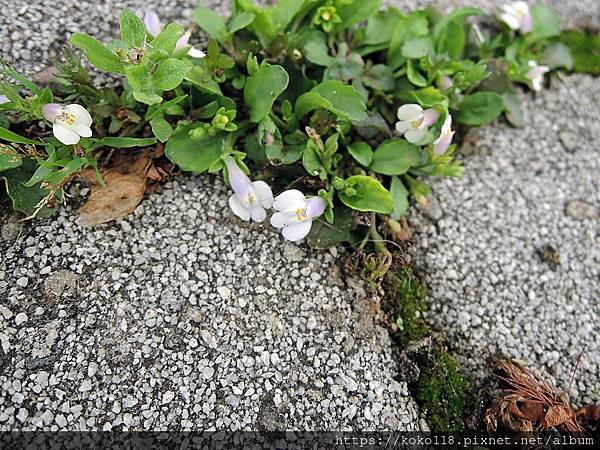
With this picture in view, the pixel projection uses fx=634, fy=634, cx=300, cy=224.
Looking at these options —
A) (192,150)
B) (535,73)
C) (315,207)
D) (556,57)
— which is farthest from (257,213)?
(556,57)

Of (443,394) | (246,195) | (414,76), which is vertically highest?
(414,76)

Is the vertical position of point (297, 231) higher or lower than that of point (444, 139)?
lower

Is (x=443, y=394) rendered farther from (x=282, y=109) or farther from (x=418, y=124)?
(x=282, y=109)

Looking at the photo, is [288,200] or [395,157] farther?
[395,157]

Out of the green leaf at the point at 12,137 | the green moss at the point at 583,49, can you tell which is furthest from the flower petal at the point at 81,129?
the green moss at the point at 583,49

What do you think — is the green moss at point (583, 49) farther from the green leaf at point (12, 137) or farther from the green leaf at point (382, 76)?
the green leaf at point (12, 137)

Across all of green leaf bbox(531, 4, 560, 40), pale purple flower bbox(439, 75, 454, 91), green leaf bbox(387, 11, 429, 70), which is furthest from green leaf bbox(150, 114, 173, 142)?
green leaf bbox(531, 4, 560, 40)

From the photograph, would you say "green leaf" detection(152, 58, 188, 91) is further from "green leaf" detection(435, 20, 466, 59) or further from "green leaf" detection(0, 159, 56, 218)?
"green leaf" detection(435, 20, 466, 59)

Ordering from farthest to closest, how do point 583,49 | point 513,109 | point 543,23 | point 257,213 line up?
1. point 583,49
2. point 543,23
3. point 513,109
4. point 257,213
